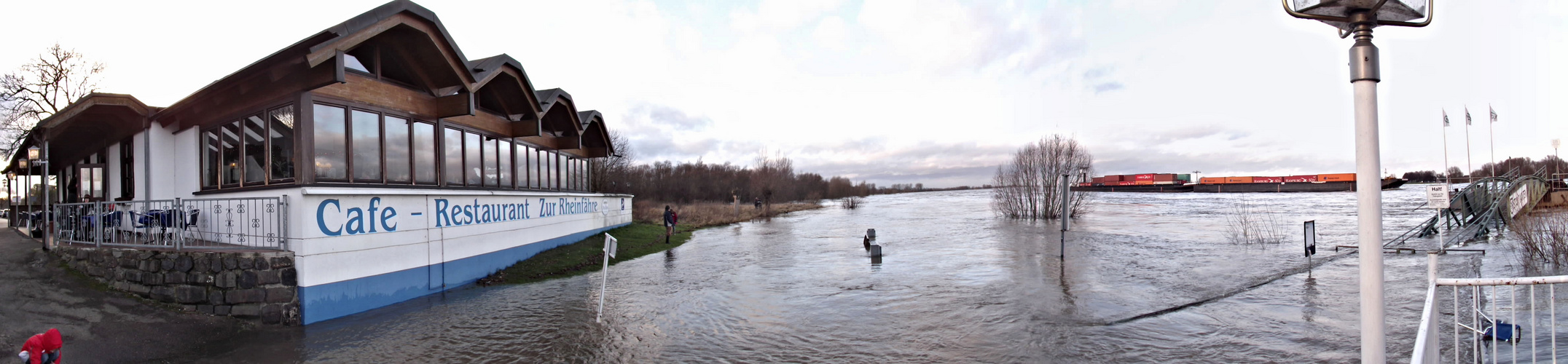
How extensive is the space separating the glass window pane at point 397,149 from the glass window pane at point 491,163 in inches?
116

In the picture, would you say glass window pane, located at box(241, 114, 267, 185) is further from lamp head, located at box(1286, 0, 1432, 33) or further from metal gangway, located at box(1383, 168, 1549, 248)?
metal gangway, located at box(1383, 168, 1549, 248)

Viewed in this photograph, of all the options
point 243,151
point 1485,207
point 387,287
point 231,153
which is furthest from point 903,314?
point 1485,207

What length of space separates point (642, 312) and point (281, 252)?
465 centimetres

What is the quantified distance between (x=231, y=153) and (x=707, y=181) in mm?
75340

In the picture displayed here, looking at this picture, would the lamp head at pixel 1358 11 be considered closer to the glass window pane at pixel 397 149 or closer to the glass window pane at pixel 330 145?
the glass window pane at pixel 330 145

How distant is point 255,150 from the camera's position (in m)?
9.93

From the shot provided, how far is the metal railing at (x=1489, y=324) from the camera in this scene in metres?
4.03

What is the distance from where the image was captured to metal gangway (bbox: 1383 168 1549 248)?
19903mm

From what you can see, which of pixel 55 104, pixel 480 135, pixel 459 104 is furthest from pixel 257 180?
pixel 55 104

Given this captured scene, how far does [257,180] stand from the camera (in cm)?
984

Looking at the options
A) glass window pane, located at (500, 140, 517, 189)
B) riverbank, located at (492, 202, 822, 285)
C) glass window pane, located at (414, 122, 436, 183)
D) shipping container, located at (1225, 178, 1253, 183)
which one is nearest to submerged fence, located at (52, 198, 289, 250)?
Answer: glass window pane, located at (414, 122, 436, 183)

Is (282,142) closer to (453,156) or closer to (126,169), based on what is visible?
(453,156)

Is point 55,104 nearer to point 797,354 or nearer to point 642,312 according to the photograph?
point 642,312

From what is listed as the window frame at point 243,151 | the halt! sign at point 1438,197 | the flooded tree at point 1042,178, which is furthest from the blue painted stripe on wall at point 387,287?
the flooded tree at point 1042,178
